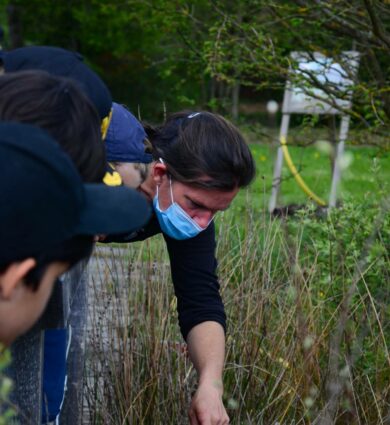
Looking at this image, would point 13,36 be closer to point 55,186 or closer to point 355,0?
point 355,0

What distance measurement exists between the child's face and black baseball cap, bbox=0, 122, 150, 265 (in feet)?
0.11

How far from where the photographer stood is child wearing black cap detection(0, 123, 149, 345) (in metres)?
1.53

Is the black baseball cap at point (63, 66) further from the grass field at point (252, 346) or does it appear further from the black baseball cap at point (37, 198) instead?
the grass field at point (252, 346)

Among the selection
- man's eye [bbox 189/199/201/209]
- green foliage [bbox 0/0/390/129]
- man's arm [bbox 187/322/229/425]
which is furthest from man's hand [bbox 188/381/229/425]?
green foliage [bbox 0/0/390/129]

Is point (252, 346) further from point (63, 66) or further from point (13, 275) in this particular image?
point (13, 275)

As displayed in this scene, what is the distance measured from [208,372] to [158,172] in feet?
2.01

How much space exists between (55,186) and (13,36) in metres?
17.1

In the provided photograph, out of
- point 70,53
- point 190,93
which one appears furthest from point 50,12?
point 70,53

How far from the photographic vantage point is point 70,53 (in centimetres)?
250

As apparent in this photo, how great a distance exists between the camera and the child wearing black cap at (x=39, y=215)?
1.53 metres

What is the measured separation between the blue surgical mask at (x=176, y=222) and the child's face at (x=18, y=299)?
4.21 feet

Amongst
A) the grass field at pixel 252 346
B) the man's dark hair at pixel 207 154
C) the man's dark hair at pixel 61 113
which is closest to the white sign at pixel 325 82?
the grass field at pixel 252 346

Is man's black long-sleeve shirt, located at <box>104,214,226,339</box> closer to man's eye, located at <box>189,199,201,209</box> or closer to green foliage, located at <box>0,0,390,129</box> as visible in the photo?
man's eye, located at <box>189,199,201,209</box>

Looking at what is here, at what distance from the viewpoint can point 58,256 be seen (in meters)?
1.63
